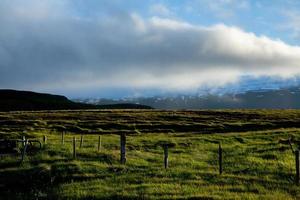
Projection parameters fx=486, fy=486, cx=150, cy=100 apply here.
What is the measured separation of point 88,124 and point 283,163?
6086cm

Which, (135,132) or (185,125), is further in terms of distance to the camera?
(185,125)

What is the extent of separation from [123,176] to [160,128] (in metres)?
60.8

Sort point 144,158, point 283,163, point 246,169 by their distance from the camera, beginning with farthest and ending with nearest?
point 144,158 → point 283,163 → point 246,169

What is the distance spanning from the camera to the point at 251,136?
2744 inches

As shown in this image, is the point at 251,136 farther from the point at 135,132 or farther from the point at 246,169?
the point at 246,169

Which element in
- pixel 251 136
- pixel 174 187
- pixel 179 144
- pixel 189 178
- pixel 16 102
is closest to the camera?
pixel 174 187

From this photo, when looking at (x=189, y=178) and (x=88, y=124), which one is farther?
(x=88, y=124)

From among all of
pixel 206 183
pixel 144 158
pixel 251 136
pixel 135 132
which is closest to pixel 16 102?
pixel 135 132

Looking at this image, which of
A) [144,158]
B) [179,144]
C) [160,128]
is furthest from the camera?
[160,128]

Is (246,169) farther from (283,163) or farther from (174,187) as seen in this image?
(174,187)

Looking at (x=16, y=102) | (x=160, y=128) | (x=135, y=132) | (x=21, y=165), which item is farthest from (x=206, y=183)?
(x=16, y=102)

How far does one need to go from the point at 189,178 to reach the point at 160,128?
202 ft

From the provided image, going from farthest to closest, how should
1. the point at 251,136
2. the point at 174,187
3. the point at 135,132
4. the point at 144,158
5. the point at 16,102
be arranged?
the point at 16,102
the point at 135,132
the point at 251,136
the point at 144,158
the point at 174,187

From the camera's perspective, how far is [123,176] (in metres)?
29.5
